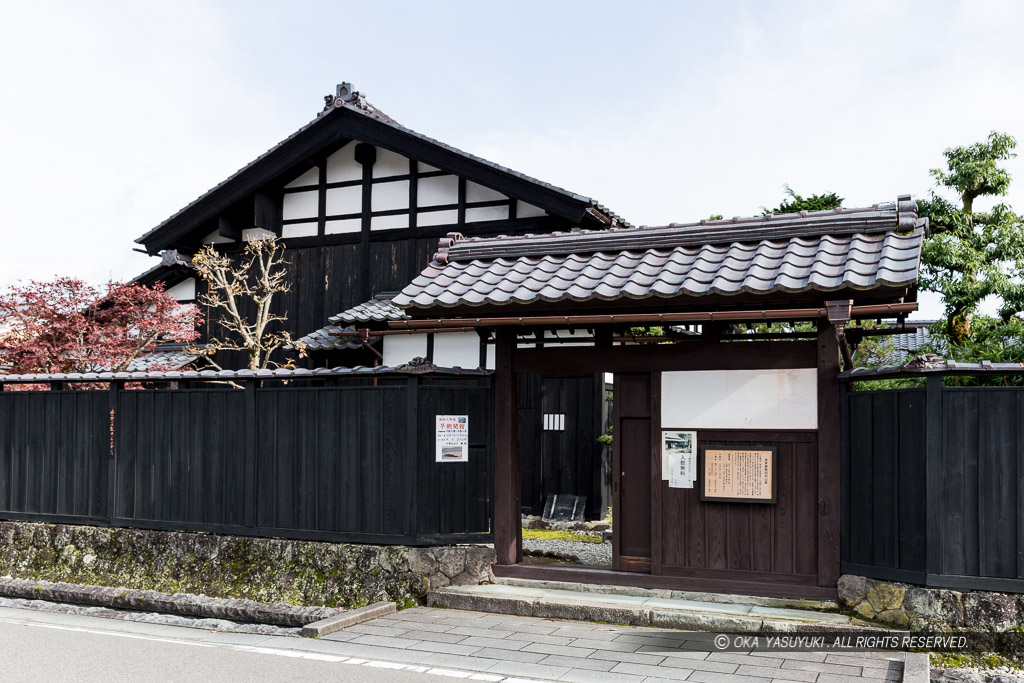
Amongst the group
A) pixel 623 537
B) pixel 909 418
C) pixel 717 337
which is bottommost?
pixel 623 537

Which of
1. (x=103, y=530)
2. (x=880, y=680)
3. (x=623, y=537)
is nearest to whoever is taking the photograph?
(x=880, y=680)

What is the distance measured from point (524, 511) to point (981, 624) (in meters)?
11.0

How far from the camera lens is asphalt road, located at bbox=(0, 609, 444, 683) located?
23.7ft

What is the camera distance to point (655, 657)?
7.75 metres

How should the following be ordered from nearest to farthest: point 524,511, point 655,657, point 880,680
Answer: point 880,680 → point 655,657 → point 524,511

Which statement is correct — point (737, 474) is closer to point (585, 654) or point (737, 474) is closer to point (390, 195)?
point (585, 654)

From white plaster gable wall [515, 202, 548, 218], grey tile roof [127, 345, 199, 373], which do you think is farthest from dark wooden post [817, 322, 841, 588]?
grey tile roof [127, 345, 199, 373]

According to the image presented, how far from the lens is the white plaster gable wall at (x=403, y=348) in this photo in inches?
678

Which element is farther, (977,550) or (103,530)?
(103,530)

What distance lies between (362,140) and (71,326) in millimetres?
6743

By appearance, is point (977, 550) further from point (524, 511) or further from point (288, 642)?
point (524, 511)

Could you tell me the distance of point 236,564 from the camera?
10.9 metres

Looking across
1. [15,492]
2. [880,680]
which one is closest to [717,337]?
[880,680]

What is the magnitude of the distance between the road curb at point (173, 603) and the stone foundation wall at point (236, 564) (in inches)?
9.6
